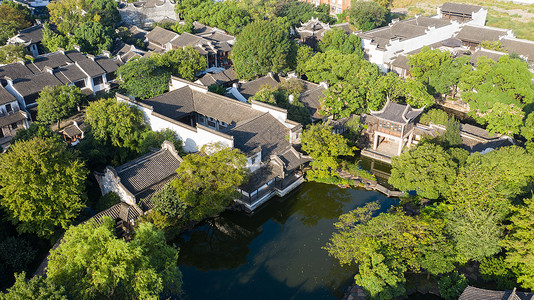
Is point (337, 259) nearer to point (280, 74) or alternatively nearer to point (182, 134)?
point (182, 134)

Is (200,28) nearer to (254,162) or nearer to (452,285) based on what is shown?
(254,162)

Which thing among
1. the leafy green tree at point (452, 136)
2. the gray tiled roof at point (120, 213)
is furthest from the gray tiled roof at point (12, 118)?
the leafy green tree at point (452, 136)

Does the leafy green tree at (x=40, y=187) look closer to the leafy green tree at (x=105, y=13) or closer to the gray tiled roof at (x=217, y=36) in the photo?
the gray tiled roof at (x=217, y=36)

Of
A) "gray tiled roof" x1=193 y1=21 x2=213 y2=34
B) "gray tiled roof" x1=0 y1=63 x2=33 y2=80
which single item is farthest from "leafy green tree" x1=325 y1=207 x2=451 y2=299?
"gray tiled roof" x1=193 y1=21 x2=213 y2=34

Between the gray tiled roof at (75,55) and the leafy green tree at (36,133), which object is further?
the gray tiled roof at (75,55)

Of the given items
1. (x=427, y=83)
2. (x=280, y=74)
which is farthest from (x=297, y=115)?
(x=427, y=83)

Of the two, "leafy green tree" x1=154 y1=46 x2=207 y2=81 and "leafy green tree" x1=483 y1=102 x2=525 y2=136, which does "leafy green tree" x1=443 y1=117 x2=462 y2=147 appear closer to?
"leafy green tree" x1=483 y1=102 x2=525 y2=136

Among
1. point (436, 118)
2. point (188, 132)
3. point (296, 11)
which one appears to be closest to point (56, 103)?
point (188, 132)
